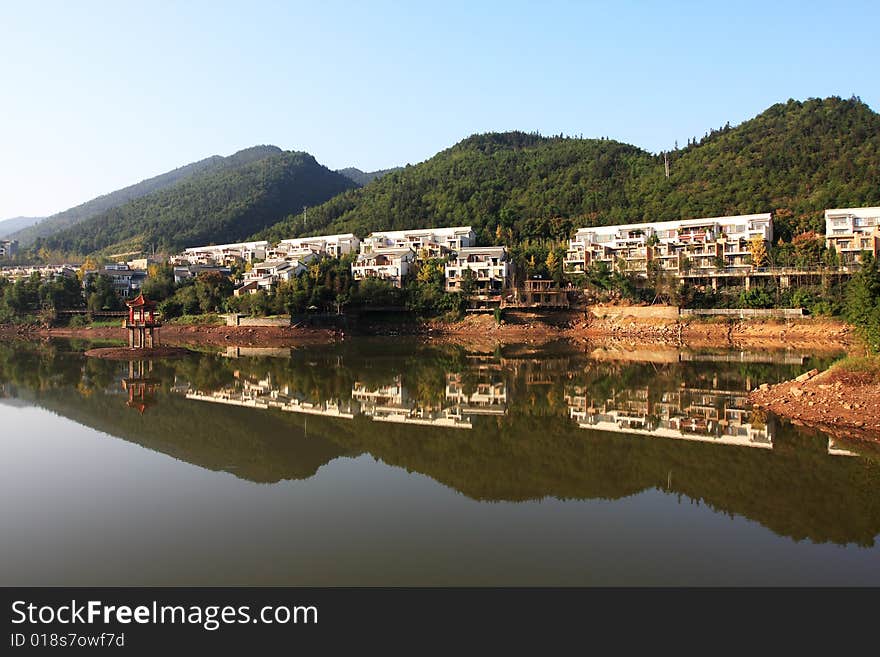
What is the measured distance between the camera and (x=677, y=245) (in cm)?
4716

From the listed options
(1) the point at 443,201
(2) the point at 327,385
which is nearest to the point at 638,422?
(2) the point at 327,385

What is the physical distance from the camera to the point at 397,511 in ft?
32.3

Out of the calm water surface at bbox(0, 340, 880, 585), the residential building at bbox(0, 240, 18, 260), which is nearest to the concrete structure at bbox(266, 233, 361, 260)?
the calm water surface at bbox(0, 340, 880, 585)

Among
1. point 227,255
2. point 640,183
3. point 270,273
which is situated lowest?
point 270,273

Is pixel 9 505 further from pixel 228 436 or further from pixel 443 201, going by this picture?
pixel 443 201

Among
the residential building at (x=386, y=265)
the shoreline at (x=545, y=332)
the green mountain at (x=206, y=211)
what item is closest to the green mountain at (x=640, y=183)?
the residential building at (x=386, y=265)

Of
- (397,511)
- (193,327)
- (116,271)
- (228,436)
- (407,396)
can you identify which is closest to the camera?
(397,511)

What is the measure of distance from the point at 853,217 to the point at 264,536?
152 feet

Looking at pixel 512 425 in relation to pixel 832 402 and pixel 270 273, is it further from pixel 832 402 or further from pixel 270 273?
pixel 270 273

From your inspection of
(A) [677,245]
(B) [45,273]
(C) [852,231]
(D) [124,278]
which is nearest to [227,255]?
(D) [124,278]

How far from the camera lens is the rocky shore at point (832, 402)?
13.9 meters

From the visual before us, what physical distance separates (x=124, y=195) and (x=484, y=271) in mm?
152076

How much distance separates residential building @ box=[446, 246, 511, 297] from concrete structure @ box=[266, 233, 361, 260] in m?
14.3

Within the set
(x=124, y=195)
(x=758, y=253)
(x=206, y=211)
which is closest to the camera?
(x=758, y=253)
